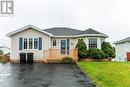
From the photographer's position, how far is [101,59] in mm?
38094

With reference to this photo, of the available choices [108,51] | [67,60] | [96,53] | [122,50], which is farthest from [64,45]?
[122,50]

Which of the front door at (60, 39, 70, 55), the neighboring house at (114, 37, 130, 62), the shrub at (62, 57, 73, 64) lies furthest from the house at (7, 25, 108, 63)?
the neighboring house at (114, 37, 130, 62)

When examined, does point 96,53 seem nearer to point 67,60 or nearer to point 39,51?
point 67,60

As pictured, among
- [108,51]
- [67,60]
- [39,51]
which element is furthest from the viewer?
[108,51]

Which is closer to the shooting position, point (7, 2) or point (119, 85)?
point (119, 85)

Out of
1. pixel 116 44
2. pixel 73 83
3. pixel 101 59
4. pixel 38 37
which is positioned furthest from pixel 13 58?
pixel 116 44

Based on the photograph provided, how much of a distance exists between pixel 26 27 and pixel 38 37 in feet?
6.13

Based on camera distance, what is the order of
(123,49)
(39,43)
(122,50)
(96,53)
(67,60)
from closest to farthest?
(67,60)
(96,53)
(39,43)
(123,49)
(122,50)

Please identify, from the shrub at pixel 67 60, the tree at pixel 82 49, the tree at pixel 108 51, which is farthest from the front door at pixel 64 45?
the tree at pixel 108 51

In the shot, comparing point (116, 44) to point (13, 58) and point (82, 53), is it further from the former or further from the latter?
point (13, 58)

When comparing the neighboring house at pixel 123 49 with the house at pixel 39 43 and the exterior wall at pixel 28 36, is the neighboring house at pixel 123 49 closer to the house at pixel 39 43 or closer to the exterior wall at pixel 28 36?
the house at pixel 39 43

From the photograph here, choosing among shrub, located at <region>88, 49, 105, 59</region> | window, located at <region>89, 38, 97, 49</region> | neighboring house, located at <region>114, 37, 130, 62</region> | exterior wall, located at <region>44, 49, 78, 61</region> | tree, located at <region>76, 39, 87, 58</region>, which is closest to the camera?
exterior wall, located at <region>44, 49, 78, 61</region>

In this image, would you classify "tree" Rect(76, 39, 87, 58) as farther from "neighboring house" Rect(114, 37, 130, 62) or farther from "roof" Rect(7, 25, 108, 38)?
"neighboring house" Rect(114, 37, 130, 62)

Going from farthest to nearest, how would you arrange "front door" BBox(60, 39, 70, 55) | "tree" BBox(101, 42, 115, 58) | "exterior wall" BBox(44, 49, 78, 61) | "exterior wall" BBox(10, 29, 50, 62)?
"front door" BBox(60, 39, 70, 55), "tree" BBox(101, 42, 115, 58), "exterior wall" BBox(10, 29, 50, 62), "exterior wall" BBox(44, 49, 78, 61)
